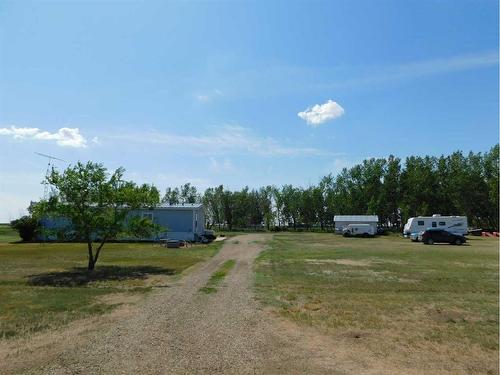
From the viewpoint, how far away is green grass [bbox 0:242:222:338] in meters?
10.7

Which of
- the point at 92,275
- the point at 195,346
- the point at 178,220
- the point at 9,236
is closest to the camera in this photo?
the point at 195,346

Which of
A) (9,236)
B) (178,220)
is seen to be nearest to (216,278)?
(178,220)

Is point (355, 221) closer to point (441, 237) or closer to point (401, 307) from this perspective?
point (441, 237)

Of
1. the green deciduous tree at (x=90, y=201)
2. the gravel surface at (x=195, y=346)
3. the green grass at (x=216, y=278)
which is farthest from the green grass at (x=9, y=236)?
the gravel surface at (x=195, y=346)

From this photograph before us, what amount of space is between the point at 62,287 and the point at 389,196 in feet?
267

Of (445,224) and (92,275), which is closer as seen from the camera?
(92,275)

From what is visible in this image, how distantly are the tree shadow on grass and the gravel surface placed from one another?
23.5 feet

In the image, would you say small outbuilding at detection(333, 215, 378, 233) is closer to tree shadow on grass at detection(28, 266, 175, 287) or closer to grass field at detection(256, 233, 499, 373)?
grass field at detection(256, 233, 499, 373)

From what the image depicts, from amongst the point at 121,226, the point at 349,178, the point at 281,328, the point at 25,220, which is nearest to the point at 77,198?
the point at 121,226

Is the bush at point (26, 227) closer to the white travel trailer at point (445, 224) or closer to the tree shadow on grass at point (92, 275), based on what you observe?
the tree shadow on grass at point (92, 275)

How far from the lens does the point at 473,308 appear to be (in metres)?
12.1

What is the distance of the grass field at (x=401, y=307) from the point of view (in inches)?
325

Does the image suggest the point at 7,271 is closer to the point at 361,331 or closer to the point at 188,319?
the point at 188,319

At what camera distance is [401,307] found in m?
12.1
